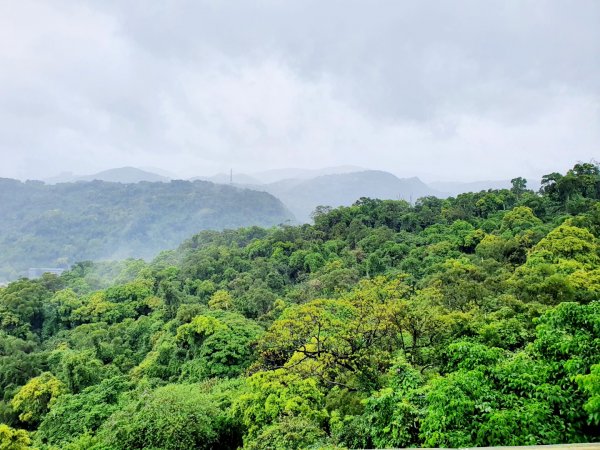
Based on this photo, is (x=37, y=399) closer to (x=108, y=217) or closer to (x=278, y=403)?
(x=278, y=403)

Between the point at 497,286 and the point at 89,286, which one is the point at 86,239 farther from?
the point at 497,286

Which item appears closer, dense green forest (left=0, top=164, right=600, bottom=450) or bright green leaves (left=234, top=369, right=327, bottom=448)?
dense green forest (left=0, top=164, right=600, bottom=450)

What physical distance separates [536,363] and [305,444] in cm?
437

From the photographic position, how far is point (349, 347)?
11812 mm

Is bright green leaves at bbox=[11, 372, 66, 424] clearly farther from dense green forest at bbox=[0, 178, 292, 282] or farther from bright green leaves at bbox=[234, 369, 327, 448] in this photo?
dense green forest at bbox=[0, 178, 292, 282]

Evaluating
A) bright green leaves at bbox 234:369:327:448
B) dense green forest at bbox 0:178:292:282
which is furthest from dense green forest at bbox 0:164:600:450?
dense green forest at bbox 0:178:292:282

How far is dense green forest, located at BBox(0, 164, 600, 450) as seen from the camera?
5891mm

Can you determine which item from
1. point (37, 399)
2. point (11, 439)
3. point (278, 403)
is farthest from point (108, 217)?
point (278, 403)

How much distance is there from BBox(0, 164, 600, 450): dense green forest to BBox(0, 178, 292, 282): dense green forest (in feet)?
264

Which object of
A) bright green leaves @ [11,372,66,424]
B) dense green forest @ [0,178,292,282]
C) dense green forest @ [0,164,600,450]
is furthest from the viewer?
dense green forest @ [0,178,292,282]

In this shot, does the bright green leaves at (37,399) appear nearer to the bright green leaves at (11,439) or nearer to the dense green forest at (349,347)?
the dense green forest at (349,347)

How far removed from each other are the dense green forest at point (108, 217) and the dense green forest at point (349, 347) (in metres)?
80.5

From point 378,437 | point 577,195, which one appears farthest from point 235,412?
point 577,195

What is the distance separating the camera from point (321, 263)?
3450 centimetres
